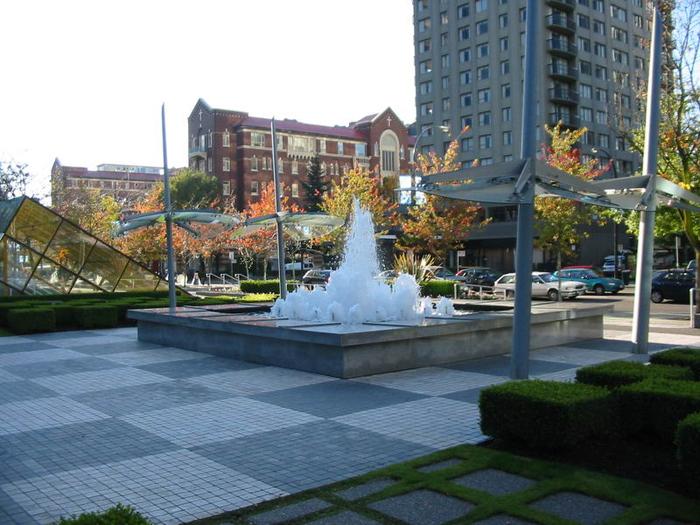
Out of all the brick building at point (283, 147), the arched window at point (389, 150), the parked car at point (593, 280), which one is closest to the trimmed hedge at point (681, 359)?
the parked car at point (593, 280)

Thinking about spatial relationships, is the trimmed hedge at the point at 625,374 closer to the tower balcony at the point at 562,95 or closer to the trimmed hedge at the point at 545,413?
the trimmed hedge at the point at 545,413

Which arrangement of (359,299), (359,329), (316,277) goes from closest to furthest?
(359,329)
(359,299)
(316,277)

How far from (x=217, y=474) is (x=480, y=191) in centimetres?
521

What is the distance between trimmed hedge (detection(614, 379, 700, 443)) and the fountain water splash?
6.66 m

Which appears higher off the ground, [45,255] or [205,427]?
[45,255]

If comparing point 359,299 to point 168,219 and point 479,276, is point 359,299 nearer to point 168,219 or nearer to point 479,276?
point 168,219

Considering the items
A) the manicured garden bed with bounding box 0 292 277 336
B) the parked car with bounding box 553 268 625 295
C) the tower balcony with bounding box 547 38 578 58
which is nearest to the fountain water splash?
the manicured garden bed with bounding box 0 292 277 336

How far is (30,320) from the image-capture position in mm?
18219

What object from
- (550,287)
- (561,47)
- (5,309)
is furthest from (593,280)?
(561,47)

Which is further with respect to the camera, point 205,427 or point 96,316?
point 96,316

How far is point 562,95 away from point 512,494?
6600cm

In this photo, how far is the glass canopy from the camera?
23484 millimetres

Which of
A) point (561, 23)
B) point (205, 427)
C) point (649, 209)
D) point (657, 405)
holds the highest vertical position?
point (561, 23)

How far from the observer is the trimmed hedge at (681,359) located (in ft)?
25.6
